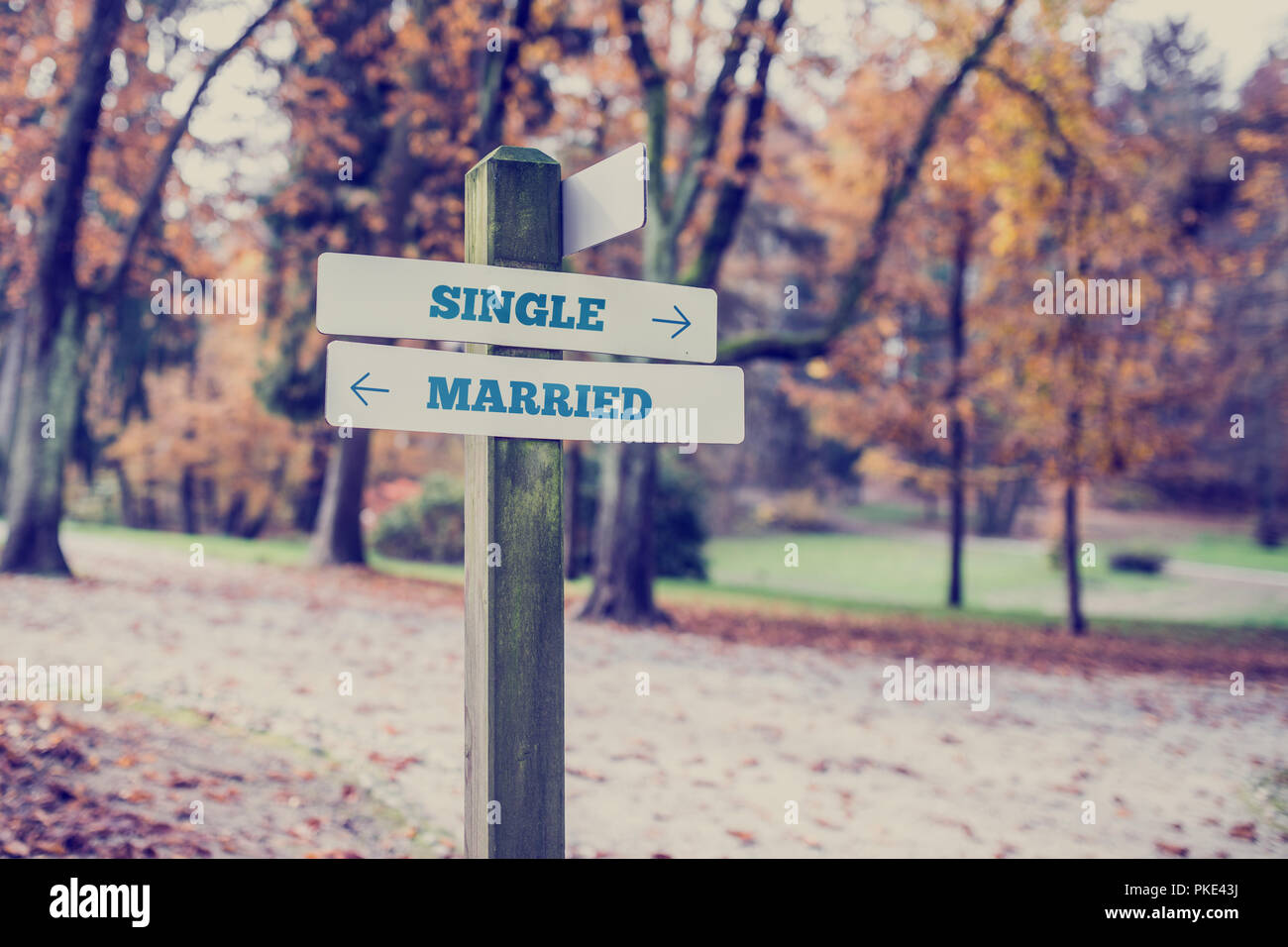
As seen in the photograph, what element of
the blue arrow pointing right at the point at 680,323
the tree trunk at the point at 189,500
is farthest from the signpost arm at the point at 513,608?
the tree trunk at the point at 189,500

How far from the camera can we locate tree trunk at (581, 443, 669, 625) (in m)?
11.7

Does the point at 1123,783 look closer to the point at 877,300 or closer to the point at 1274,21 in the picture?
the point at 877,300

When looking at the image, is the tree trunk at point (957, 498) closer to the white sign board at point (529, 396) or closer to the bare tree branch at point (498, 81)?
the bare tree branch at point (498, 81)

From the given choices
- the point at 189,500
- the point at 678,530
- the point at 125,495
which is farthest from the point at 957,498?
the point at 125,495

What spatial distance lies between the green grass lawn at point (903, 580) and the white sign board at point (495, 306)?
12.7 meters

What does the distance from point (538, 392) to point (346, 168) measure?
486 inches

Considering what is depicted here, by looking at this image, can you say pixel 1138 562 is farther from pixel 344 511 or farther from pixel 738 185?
pixel 344 511

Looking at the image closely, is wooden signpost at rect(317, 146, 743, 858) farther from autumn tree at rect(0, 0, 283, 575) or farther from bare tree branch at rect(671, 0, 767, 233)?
autumn tree at rect(0, 0, 283, 575)

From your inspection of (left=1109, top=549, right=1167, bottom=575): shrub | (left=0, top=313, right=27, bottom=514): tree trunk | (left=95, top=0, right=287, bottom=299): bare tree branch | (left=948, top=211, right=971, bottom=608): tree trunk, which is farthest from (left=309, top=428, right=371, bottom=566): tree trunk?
(left=1109, top=549, right=1167, bottom=575): shrub

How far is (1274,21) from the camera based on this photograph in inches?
696

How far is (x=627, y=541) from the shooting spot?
11758 mm

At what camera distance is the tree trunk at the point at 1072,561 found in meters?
14.9

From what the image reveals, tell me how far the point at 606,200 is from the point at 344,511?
1502 centimetres

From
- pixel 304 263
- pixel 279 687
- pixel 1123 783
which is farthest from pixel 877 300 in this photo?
pixel 279 687
